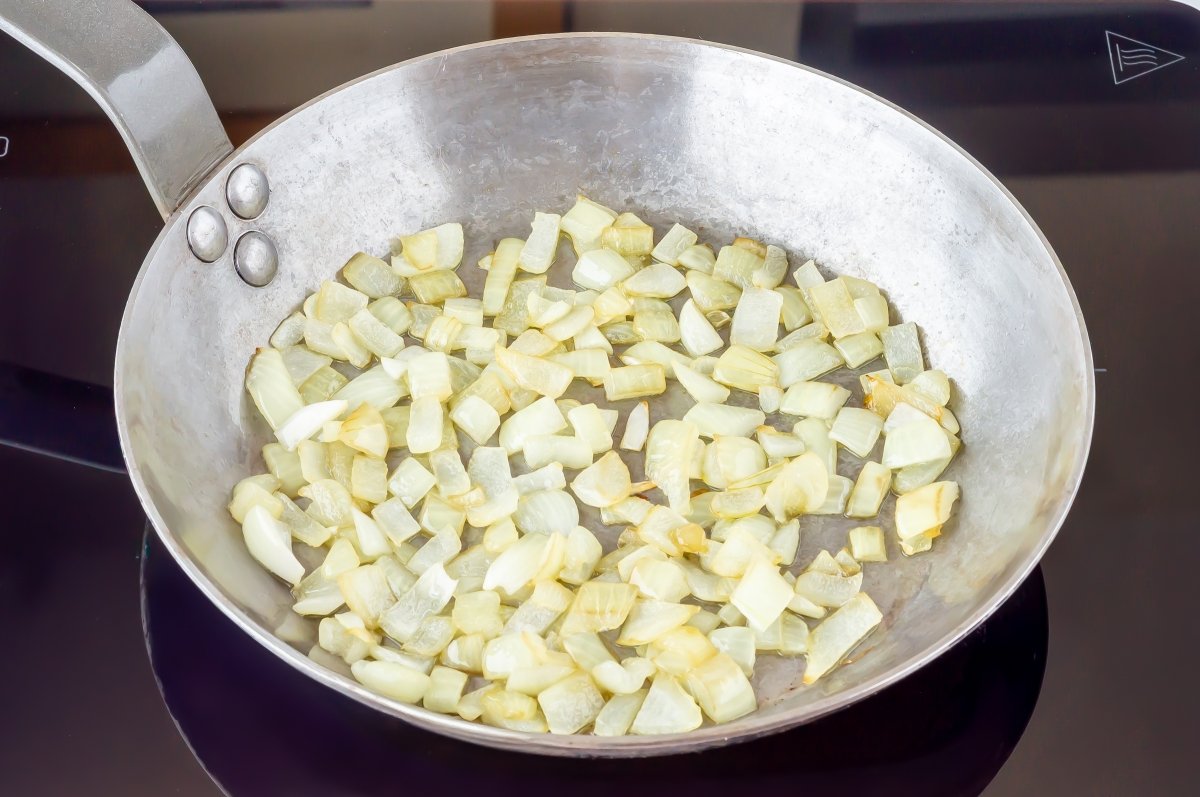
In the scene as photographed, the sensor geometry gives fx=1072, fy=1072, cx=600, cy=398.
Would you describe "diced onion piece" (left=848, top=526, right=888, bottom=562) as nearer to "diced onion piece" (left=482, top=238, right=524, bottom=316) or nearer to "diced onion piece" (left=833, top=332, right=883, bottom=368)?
"diced onion piece" (left=833, top=332, right=883, bottom=368)

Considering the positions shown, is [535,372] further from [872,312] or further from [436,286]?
Answer: [872,312]

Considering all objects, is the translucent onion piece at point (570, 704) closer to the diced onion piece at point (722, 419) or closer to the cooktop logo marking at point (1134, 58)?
the diced onion piece at point (722, 419)

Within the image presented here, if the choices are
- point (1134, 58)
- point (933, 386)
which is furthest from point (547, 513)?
point (1134, 58)

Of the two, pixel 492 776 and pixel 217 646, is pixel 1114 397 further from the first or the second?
pixel 217 646

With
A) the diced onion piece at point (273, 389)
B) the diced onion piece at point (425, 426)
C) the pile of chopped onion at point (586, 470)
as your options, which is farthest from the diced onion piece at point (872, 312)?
the diced onion piece at point (273, 389)

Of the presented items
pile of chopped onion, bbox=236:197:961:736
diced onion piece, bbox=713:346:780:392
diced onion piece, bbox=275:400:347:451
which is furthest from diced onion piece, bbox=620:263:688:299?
diced onion piece, bbox=275:400:347:451

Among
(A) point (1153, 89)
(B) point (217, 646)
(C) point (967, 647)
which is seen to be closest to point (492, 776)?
(B) point (217, 646)
